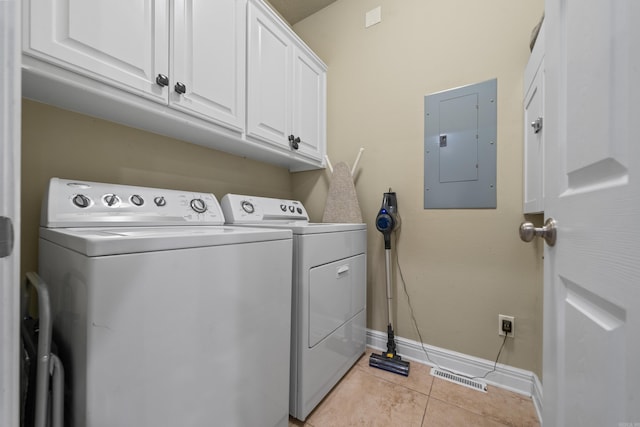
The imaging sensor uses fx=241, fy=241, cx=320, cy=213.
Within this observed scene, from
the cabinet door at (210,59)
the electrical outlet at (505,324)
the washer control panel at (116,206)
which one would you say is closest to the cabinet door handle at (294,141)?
the cabinet door at (210,59)

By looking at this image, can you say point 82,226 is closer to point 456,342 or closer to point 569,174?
point 569,174

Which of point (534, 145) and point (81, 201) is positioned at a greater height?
point (534, 145)

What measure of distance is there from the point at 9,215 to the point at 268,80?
1383 mm

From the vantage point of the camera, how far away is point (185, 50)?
1075 millimetres

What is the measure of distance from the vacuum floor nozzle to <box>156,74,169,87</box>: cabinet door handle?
6.21 feet

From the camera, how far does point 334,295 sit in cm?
134

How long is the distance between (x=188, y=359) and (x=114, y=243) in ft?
1.25

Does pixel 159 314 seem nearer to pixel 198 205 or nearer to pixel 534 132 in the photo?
pixel 198 205

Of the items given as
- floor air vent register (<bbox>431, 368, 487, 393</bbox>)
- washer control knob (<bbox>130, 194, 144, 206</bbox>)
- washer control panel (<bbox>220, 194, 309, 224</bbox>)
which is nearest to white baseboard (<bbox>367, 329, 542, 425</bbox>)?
floor air vent register (<bbox>431, 368, 487, 393</bbox>)

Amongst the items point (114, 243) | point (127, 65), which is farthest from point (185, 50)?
→ point (114, 243)

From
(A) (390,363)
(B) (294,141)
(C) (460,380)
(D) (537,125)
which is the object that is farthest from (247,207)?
(C) (460,380)

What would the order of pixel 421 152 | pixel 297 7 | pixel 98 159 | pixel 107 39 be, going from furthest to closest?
pixel 297 7 < pixel 421 152 < pixel 98 159 < pixel 107 39

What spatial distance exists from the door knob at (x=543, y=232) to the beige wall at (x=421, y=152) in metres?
0.92

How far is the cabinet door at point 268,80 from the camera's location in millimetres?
1386
